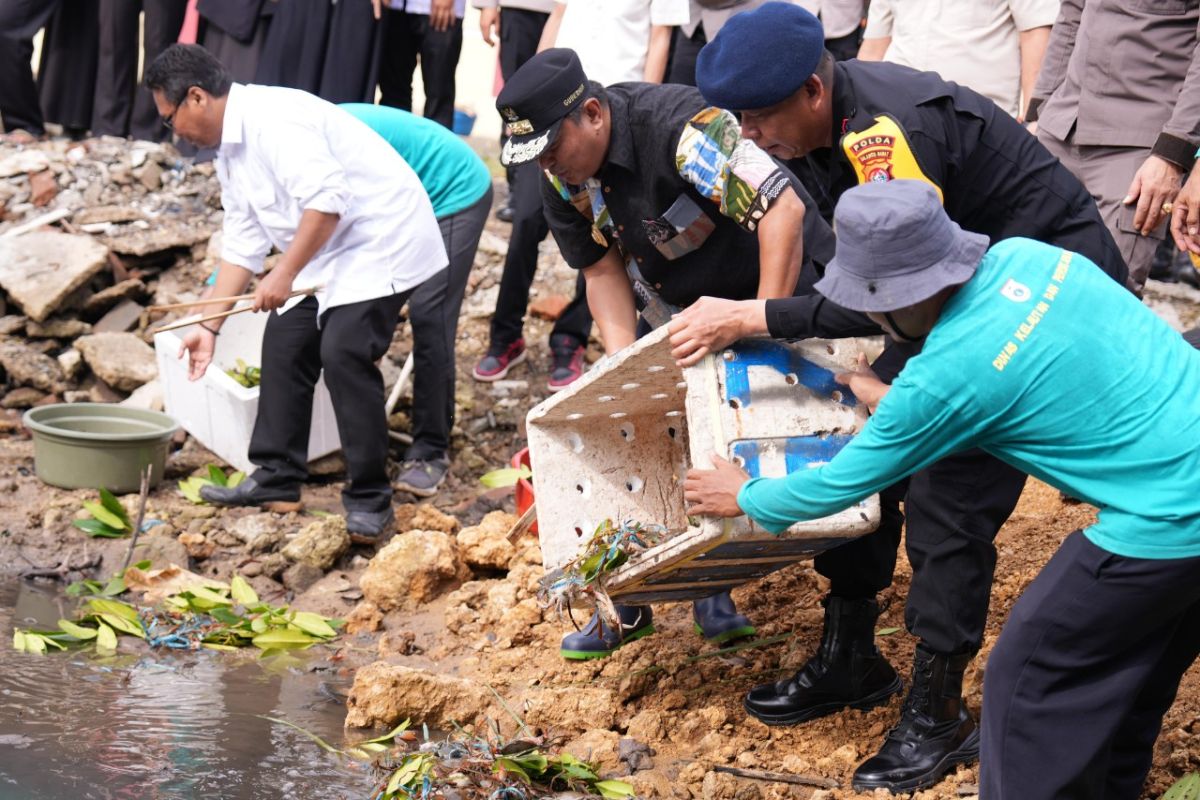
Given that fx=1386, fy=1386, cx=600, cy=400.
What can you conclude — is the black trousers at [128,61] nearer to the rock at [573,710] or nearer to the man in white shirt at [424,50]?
the man in white shirt at [424,50]

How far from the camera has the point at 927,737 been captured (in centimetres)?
369

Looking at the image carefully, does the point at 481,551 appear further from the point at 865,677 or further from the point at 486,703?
the point at 865,677

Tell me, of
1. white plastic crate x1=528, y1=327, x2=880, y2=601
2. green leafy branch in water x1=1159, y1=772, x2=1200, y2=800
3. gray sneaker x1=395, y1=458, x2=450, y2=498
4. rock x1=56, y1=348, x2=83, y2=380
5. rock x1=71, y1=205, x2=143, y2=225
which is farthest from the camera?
rock x1=71, y1=205, x2=143, y2=225

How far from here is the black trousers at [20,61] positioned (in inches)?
343

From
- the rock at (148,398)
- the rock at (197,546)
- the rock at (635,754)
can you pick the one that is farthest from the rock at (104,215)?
the rock at (635,754)

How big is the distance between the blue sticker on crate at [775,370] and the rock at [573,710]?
1215 millimetres

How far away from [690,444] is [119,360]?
15.3 ft

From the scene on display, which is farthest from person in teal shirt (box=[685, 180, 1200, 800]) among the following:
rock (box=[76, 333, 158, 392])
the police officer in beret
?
rock (box=[76, 333, 158, 392])

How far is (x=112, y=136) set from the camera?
362 inches

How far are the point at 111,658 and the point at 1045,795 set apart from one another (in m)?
3.33

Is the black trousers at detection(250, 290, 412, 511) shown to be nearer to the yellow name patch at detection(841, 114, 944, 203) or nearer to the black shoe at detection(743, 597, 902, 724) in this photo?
the black shoe at detection(743, 597, 902, 724)

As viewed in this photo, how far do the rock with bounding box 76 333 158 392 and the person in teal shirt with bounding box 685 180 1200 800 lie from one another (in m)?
5.35

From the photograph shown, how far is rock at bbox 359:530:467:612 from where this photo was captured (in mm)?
5340

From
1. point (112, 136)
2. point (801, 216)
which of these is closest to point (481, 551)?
point (801, 216)
